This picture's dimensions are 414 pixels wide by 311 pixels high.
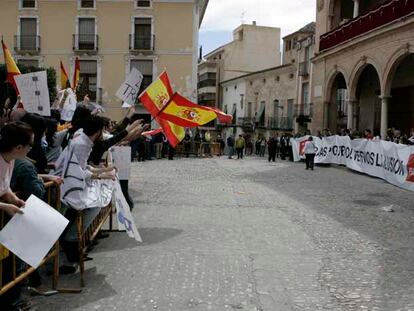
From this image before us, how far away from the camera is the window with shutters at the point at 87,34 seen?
38219 mm

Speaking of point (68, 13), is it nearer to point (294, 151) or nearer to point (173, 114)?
point (294, 151)

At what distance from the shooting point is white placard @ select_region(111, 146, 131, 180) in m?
8.92

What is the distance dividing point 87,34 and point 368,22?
2310 cm

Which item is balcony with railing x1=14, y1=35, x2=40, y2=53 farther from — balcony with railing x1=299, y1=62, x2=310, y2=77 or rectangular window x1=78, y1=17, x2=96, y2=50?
balcony with railing x1=299, y1=62, x2=310, y2=77

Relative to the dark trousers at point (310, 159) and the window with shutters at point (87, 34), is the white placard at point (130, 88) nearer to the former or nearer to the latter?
the dark trousers at point (310, 159)

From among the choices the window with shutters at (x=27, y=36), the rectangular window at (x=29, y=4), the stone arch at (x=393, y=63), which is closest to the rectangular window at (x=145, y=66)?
the window with shutters at (x=27, y=36)

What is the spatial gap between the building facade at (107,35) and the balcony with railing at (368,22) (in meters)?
13.5

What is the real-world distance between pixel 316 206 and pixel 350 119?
15.9 metres

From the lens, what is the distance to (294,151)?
26969 mm

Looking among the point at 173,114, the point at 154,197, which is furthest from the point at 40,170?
the point at 154,197

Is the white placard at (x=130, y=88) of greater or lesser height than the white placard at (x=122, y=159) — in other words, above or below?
above

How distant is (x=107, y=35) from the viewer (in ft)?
126

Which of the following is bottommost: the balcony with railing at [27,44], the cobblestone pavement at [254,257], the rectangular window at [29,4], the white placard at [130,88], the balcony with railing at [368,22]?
the cobblestone pavement at [254,257]

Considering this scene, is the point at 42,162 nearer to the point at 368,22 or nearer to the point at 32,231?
the point at 32,231
